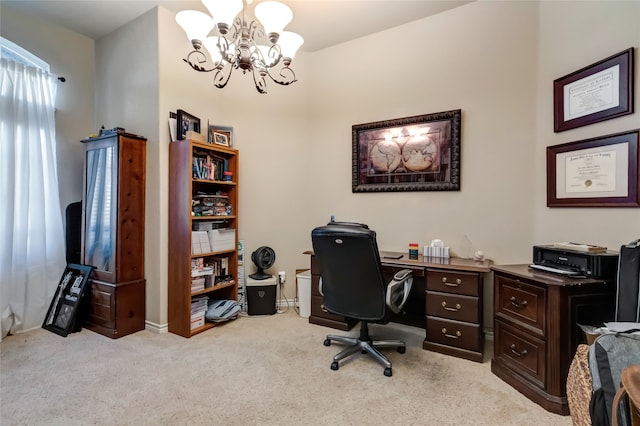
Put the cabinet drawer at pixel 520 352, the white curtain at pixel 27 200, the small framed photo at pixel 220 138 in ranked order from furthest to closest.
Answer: the small framed photo at pixel 220 138, the white curtain at pixel 27 200, the cabinet drawer at pixel 520 352

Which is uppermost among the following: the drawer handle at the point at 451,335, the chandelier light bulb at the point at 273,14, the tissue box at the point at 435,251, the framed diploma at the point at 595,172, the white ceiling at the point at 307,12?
the white ceiling at the point at 307,12

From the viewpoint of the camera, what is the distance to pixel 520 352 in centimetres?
186

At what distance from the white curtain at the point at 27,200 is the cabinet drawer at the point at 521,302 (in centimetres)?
395

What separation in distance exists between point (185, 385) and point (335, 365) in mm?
997

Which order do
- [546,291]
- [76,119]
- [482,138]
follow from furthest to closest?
[76,119] < [482,138] < [546,291]

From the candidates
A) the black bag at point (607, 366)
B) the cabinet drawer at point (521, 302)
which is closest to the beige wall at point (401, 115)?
the cabinet drawer at point (521, 302)

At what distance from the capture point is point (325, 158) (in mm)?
3426

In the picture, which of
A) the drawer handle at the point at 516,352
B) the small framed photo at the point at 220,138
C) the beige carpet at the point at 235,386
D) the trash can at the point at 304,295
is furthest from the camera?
the trash can at the point at 304,295

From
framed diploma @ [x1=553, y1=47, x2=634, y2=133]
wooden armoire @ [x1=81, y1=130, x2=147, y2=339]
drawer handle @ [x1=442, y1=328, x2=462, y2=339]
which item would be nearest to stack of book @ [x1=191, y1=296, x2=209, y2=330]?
wooden armoire @ [x1=81, y1=130, x2=147, y2=339]

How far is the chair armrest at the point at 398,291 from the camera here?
200cm

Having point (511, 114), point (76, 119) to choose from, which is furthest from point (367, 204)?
point (76, 119)

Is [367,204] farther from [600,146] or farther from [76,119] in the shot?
[76,119]

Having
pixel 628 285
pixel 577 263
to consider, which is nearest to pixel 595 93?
pixel 577 263

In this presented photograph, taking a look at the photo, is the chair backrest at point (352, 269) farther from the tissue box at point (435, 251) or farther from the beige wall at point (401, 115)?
the beige wall at point (401, 115)
